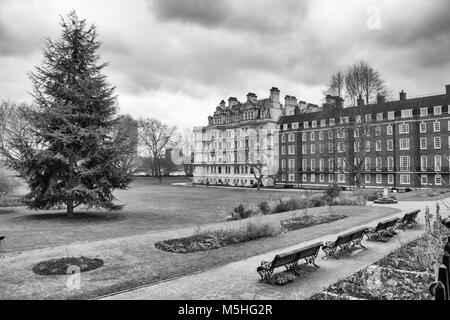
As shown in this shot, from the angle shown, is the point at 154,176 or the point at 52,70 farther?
the point at 154,176

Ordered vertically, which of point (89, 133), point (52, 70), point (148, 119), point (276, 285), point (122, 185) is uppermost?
point (148, 119)

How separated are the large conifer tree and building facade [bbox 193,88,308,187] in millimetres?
49391

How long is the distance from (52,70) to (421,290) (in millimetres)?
22535

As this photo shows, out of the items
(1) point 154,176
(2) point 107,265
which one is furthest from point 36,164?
(1) point 154,176

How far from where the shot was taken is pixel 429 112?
55375 mm

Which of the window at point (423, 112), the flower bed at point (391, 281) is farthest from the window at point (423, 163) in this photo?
the flower bed at point (391, 281)

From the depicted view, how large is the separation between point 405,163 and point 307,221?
145 ft

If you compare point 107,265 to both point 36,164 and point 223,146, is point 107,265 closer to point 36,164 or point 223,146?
point 36,164

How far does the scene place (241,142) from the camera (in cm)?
8106

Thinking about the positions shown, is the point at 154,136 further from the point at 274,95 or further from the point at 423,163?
the point at 423,163

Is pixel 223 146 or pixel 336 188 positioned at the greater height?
pixel 223 146

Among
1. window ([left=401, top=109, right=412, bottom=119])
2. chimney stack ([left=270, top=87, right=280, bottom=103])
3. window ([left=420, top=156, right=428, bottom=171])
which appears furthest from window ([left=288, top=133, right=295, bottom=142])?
window ([left=420, top=156, right=428, bottom=171])

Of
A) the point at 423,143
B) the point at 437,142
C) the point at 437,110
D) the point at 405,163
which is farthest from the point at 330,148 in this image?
the point at 437,110

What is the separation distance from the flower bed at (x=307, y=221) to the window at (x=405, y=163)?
40.4 m
